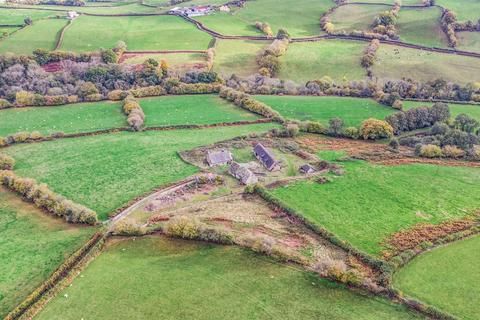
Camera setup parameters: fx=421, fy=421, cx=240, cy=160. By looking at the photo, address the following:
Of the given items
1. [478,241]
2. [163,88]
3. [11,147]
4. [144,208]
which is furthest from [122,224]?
[163,88]

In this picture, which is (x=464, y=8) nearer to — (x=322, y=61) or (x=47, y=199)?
(x=322, y=61)

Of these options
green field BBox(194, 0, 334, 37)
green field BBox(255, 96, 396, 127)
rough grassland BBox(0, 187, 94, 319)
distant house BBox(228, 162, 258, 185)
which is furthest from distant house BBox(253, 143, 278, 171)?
green field BBox(194, 0, 334, 37)

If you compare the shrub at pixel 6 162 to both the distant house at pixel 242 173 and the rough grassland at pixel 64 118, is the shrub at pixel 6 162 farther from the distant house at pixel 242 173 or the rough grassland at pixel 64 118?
the distant house at pixel 242 173

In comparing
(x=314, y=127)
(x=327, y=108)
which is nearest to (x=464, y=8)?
(x=327, y=108)

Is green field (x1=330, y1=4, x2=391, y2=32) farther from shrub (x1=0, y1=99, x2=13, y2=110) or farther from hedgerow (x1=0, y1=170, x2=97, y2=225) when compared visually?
hedgerow (x1=0, y1=170, x2=97, y2=225)

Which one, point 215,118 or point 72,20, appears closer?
point 215,118

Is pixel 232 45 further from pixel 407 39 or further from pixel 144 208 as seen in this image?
pixel 144 208

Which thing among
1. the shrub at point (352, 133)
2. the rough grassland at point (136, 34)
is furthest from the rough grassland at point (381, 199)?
the rough grassland at point (136, 34)
